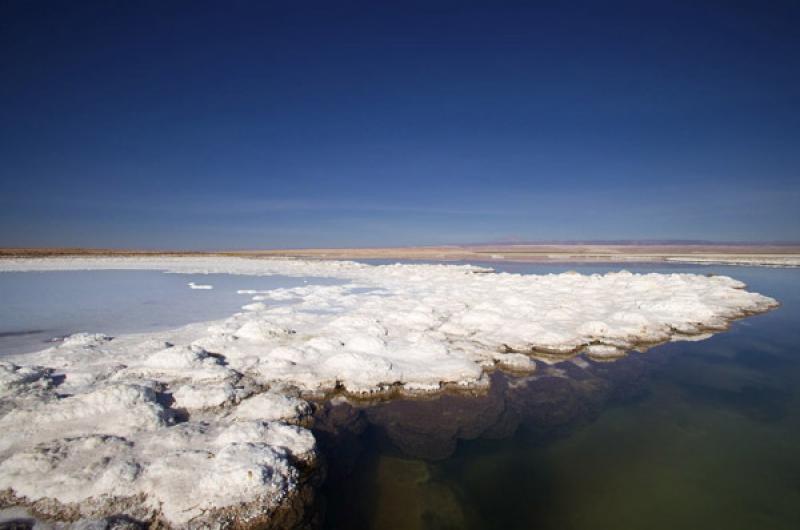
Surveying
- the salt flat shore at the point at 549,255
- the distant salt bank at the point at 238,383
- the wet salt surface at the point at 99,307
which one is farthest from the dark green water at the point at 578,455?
the salt flat shore at the point at 549,255

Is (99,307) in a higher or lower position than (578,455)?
higher

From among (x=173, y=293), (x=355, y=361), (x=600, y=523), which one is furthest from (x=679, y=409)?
(x=173, y=293)

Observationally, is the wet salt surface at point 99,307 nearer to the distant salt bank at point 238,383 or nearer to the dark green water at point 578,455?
the distant salt bank at point 238,383

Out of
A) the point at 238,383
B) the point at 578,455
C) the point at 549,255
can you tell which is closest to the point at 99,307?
the point at 238,383

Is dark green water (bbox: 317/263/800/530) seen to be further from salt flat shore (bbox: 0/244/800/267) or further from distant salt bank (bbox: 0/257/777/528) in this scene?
salt flat shore (bbox: 0/244/800/267)

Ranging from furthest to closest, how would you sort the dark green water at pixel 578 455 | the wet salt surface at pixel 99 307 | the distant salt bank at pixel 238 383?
the wet salt surface at pixel 99 307 → the dark green water at pixel 578 455 → the distant salt bank at pixel 238 383

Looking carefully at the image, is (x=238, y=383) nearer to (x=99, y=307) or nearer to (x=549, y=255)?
(x=99, y=307)
